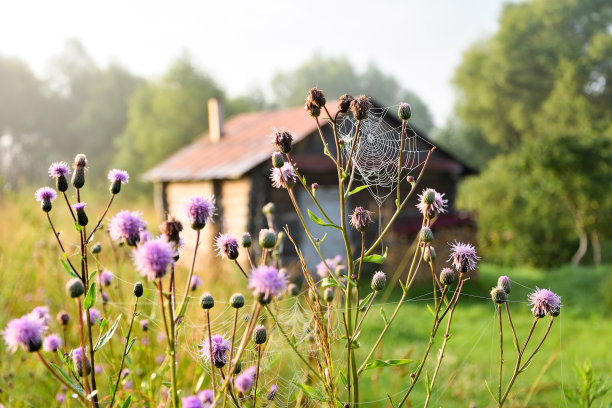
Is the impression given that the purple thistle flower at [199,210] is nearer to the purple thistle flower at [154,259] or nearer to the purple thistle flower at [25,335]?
the purple thistle flower at [154,259]

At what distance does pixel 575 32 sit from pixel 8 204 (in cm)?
3047

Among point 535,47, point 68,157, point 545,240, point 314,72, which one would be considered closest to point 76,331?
point 545,240

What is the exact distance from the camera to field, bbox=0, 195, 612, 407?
2365 mm

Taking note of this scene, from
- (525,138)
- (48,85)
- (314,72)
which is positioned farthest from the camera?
(314,72)

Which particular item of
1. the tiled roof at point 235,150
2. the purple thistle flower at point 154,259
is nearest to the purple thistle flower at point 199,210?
the purple thistle flower at point 154,259

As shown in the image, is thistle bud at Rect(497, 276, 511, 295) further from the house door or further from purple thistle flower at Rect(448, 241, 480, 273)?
the house door

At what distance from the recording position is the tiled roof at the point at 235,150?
404 inches

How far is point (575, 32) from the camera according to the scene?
96.7 ft

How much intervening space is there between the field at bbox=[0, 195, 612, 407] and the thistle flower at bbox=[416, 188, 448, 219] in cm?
29

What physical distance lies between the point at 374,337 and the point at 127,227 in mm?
5705

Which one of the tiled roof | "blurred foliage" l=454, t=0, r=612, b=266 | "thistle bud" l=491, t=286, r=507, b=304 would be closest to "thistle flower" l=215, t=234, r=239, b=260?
"thistle bud" l=491, t=286, r=507, b=304

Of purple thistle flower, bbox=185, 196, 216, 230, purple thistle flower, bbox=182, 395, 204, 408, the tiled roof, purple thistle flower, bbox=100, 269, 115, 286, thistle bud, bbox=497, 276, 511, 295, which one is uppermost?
the tiled roof

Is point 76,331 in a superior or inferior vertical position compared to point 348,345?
inferior

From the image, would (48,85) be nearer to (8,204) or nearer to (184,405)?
(8,204)
